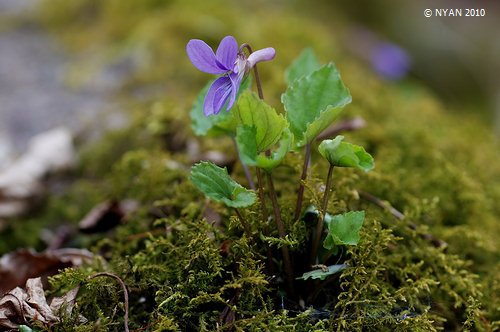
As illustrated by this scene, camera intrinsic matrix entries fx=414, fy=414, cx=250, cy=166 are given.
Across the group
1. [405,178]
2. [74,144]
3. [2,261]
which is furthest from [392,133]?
[2,261]

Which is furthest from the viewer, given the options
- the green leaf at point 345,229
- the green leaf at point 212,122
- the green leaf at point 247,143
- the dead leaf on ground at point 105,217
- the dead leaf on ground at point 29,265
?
the dead leaf on ground at point 105,217

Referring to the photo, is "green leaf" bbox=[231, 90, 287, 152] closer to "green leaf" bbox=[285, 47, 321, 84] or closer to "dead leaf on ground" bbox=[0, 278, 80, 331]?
"green leaf" bbox=[285, 47, 321, 84]

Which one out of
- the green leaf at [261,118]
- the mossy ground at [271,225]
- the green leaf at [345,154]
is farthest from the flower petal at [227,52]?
the mossy ground at [271,225]

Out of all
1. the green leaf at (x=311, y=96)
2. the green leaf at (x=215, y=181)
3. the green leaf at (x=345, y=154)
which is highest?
the green leaf at (x=311, y=96)

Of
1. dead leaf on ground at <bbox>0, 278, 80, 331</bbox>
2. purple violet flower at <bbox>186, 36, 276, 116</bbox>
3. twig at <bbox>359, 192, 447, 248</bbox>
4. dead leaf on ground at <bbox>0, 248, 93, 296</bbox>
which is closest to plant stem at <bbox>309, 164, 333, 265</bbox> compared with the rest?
purple violet flower at <bbox>186, 36, 276, 116</bbox>

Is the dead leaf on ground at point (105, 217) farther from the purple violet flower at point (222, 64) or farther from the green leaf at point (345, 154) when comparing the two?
the green leaf at point (345, 154)

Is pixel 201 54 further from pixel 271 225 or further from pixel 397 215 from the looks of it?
pixel 397 215
